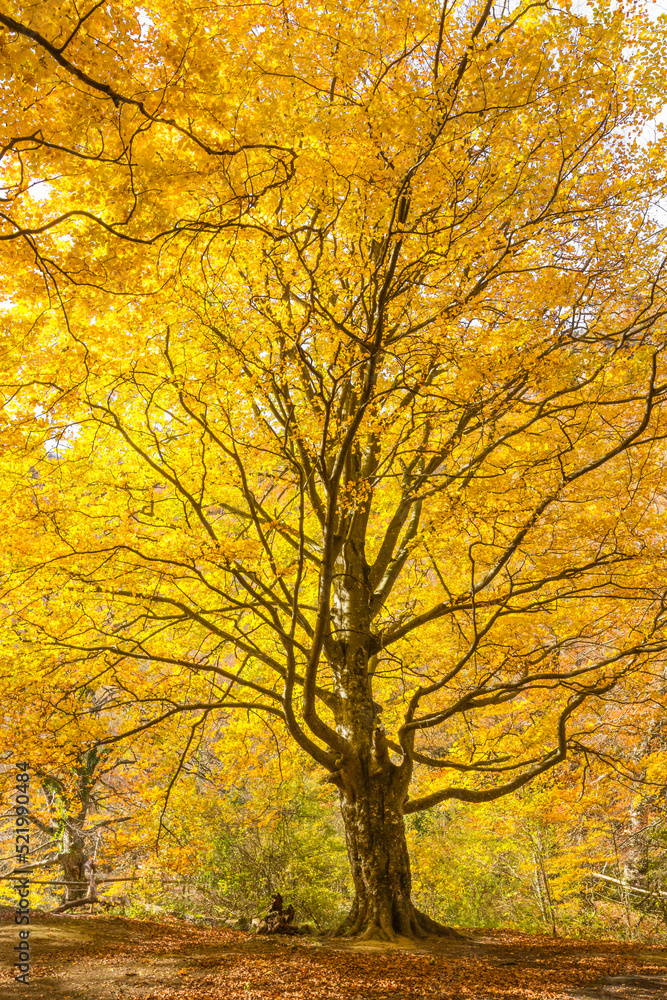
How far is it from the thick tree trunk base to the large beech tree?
0.09 feet

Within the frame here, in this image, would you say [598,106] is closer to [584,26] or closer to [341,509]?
[584,26]

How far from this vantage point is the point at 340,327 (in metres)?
3.41

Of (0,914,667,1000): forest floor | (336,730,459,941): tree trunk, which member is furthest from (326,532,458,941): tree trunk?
(0,914,667,1000): forest floor

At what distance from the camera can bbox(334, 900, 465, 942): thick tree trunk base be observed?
577 centimetres

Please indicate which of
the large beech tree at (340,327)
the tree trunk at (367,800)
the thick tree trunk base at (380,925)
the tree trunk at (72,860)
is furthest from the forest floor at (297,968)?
the tree trunk at (72,860)

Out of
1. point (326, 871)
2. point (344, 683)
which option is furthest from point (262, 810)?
point (344, 683)

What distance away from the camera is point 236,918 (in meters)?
9.31

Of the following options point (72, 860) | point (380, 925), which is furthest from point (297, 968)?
point (72, 860)

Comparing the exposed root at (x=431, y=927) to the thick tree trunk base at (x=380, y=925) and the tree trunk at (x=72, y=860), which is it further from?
the tree trunk at (x=72, y=860)

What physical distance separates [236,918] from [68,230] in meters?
9.50

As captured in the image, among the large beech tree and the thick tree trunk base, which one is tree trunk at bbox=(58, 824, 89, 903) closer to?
the large beech tree

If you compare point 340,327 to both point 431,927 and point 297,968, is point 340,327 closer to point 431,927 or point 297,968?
point 297,968

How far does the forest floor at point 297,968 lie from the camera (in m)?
3.91

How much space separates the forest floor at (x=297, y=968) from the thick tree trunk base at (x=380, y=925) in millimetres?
157
